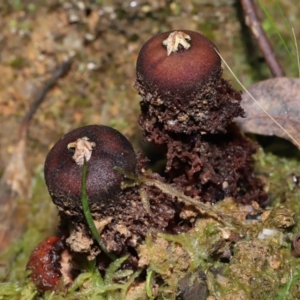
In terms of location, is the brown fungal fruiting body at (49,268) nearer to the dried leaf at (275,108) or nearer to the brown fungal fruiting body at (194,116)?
the brown fungal fruiting body at (194,116)

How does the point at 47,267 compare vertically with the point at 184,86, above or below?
below

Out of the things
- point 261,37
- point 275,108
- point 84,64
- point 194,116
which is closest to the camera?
point 194,116

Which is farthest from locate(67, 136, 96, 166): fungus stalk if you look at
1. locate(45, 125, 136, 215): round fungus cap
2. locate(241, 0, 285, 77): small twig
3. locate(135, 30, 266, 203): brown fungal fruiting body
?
locate(241, 0, 285, 77): small twig

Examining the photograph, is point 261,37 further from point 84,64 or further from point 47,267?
point 47,267

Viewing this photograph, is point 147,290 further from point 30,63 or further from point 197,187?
point 30,63

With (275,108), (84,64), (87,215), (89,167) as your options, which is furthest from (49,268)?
(84,64)

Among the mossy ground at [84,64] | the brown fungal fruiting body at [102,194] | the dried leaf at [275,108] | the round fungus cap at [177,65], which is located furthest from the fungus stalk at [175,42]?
the mossy ground at [84,64]

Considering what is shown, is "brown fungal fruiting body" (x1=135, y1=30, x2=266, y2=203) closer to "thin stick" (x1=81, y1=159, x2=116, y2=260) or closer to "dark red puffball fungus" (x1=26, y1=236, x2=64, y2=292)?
"thin stick" (x1=81, y1=159, x2=116, y2=260)

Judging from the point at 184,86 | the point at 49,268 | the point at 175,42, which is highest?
the point at 175,42
